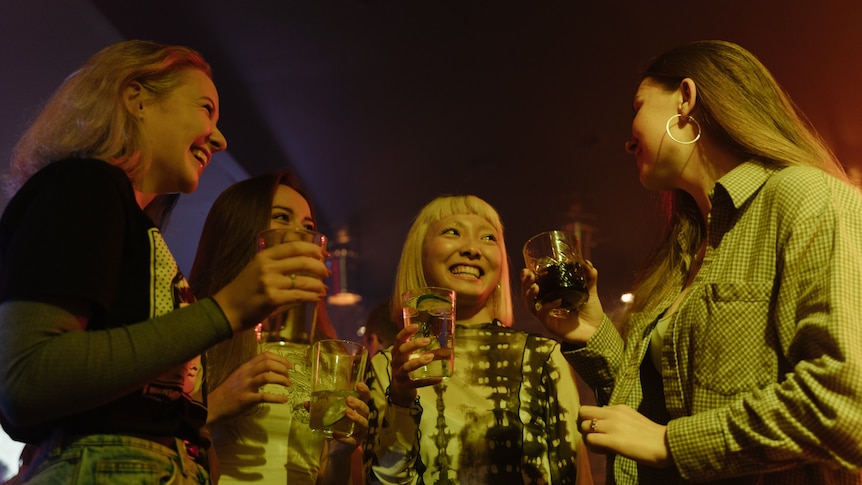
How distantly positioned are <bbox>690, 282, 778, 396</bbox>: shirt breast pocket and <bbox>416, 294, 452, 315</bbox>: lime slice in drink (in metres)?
0.63

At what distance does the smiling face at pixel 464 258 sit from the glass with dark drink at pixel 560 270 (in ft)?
1.47

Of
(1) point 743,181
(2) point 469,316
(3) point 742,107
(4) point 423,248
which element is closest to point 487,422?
(2) point 469,316

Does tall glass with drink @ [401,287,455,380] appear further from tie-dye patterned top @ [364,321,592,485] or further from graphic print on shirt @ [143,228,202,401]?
graphic print on shirt @ [143,228,202,401]

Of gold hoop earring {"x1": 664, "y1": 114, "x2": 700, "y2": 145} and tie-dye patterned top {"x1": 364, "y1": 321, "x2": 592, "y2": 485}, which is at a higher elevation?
gold hoop earring {"x1": 664, "y1": 114, "x2": 700, "y2": 145}

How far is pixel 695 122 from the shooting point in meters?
1.60

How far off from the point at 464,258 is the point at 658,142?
2.71 feet

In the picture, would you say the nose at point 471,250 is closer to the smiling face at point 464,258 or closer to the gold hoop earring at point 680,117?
the smiling face at point 464,258

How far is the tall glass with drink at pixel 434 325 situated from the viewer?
1688mm

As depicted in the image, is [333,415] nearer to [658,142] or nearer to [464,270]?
[464,270]

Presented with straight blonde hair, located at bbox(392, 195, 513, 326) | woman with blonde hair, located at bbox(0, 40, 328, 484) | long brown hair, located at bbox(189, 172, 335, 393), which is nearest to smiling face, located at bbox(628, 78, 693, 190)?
straight blonde hair, located at bbox(392, 195, 513, 326)

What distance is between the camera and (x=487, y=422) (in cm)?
197

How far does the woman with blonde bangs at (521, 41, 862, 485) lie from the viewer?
1.11 meters

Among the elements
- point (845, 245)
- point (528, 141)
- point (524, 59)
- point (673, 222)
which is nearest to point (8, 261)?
point (845, 245)

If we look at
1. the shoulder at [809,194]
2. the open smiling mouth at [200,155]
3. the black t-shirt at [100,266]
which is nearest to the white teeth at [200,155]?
the open smiling mouth at [200,155]
